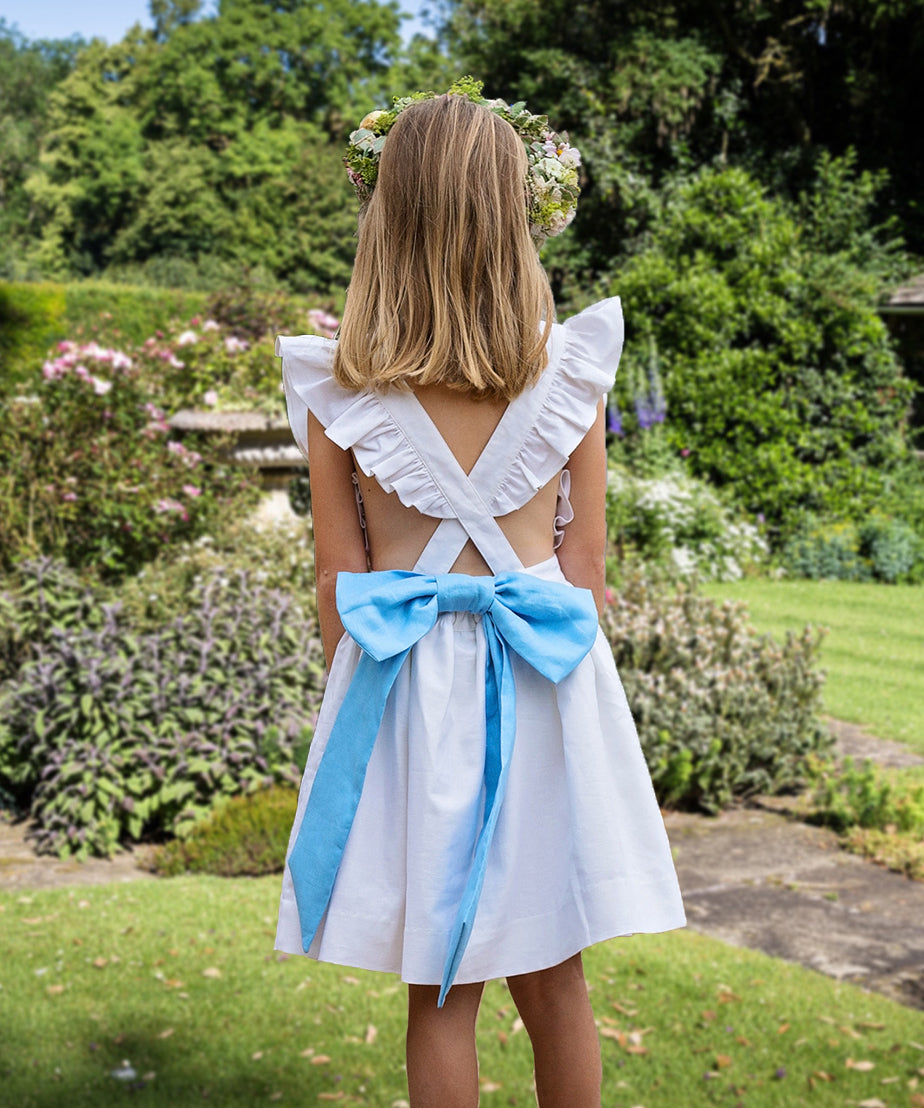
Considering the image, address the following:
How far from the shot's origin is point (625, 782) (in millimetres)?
1655

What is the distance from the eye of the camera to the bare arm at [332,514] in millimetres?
1688

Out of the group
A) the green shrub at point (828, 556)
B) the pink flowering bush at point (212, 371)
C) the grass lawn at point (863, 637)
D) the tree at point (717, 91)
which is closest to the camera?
the grass lawn at point (863, 637)

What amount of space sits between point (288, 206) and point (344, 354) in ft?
91.2

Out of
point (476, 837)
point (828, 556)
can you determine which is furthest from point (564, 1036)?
point (828, 556)

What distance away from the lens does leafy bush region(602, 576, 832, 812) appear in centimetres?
482

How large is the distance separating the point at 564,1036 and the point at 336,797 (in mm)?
483

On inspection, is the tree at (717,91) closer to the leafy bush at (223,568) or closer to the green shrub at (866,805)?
the leafy bush at (223,568)

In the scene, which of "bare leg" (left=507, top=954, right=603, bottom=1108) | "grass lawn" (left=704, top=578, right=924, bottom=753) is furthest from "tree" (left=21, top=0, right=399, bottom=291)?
"bare leg" (left=507, top=954, right=603, bottom=1108)

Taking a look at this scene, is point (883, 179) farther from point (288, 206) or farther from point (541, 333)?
point (288, 206)

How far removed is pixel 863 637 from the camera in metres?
8.04

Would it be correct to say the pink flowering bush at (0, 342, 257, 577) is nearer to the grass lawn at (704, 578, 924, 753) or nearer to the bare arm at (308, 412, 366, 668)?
the grass lawn at (704, 578, 924, 753)

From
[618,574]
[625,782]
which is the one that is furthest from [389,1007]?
[618,574]

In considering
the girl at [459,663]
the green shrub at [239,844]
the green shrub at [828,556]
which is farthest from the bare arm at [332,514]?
the green shrub at [828,556]

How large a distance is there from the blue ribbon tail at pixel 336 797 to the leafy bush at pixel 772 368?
393 inches
